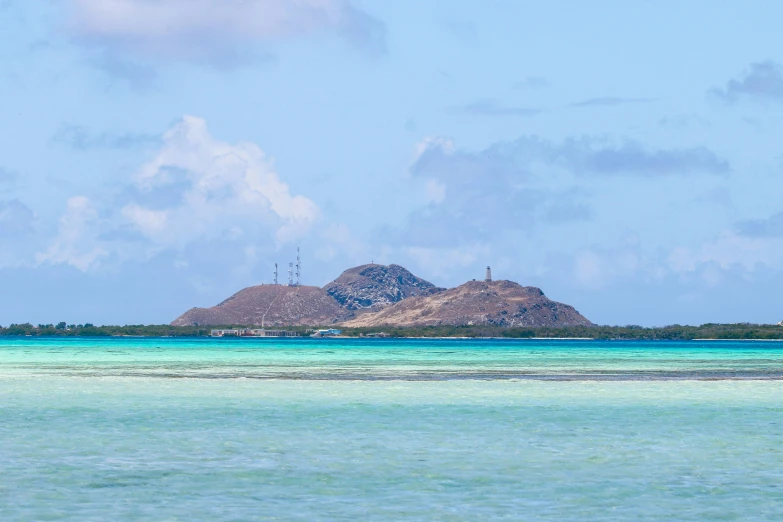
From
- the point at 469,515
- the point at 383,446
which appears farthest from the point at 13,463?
the point at 469,515

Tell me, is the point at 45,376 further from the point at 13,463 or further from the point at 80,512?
the point at 80,512

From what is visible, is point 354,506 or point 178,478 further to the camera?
point 178,478

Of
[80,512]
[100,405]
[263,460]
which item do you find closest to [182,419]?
[100,405]

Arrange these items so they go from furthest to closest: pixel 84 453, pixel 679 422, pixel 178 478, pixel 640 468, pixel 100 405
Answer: pixel 100 405 → pixel 679 422 → pixel 84 453 → pixel 640 468 → pixel 178 478

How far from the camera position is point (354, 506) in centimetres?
2217

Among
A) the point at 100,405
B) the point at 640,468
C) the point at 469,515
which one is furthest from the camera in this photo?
the point at 100,405

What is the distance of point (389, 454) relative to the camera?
96.8 feet

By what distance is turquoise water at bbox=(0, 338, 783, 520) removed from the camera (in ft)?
72.7

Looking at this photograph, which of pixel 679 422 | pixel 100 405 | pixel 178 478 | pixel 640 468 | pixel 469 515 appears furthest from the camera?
pixel 100 405

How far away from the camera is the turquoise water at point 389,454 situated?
22156 mm

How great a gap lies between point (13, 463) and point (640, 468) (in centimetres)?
1641

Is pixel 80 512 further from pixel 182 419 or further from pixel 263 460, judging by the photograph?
pixel 182 419

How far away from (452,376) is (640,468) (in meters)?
44.2

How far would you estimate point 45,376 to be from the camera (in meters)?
69.4
